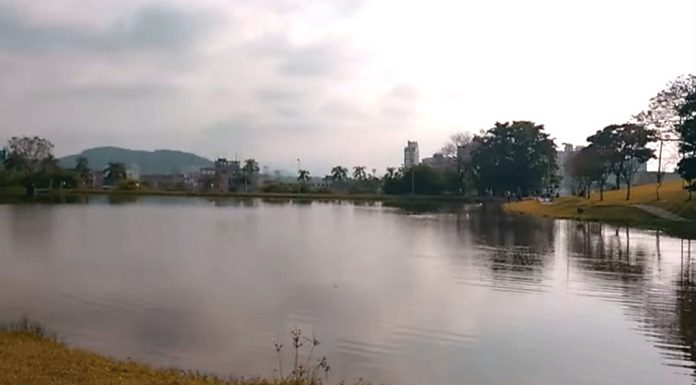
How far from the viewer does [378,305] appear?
16.5m

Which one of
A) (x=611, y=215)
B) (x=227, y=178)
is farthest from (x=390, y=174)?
(x=611, y=215)

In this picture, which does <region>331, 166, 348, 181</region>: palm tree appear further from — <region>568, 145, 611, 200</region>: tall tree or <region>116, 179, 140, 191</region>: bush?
<region>568, 145, 611, 200</region>: tall tree

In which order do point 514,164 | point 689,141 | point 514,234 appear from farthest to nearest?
1. point 514,164
2. point 689,141
3. point 514,234

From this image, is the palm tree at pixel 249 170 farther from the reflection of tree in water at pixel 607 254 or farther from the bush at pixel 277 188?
the reflection of tree in water at pixel 607 254

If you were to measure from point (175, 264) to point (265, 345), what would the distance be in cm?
1160

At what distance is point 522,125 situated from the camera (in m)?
106

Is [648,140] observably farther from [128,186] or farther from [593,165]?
[128,186]

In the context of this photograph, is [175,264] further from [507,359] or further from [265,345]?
[507,359]

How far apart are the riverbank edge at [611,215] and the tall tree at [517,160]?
103 ft

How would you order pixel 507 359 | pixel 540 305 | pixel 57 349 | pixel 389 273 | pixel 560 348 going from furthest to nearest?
1. pixel 389 273
2. pixel 540 305
3. pixel 560 348
4. pixel 507 359
5. pixel 57 349

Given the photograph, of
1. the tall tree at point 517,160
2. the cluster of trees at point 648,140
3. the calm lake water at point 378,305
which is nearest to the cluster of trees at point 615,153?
the cluster of trees at point 648,140

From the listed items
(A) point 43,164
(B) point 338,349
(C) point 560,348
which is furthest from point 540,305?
(A) point 43,164

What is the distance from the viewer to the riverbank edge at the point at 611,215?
135ft

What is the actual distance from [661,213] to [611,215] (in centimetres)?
542
